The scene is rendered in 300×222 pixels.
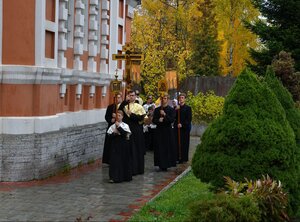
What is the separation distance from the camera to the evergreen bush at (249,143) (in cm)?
804

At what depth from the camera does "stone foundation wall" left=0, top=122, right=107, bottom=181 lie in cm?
1095

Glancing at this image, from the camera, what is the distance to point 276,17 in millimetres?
25766

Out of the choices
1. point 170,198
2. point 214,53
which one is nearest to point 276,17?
point 214,53

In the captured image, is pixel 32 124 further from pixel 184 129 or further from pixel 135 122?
pixel 184 129

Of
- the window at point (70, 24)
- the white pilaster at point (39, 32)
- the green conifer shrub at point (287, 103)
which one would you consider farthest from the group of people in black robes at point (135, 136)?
the green conifer shrub at point (287, 103)

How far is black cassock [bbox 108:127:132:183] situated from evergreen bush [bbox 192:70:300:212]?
333 centimetres

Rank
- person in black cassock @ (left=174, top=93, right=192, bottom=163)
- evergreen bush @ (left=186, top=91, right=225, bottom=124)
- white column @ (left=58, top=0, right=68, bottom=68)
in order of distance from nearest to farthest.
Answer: white column @ (left=58, top=0, right=68, bottom=68) < person in black cassock @ (left=174, top=93, right=192, bottom=163) < evergreen bush @ (left=186, top=91, right=225, bottom=124)

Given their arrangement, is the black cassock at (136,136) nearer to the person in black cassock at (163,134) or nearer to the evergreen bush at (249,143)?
the person in black cassock at (163,134)

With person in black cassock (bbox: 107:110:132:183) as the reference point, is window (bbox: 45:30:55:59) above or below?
above

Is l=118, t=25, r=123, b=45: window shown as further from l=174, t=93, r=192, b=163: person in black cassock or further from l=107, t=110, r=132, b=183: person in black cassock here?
l=107, t=110, r=132, b=183: person in black cassock

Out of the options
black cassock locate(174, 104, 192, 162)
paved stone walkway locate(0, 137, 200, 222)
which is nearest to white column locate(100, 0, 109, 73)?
black cassock locate(174, 104, 192, 162)

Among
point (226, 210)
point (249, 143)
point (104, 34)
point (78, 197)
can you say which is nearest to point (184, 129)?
point (104, 34)

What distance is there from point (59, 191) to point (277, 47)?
1636 centimetres

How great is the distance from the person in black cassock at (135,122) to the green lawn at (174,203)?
1.58 metres
